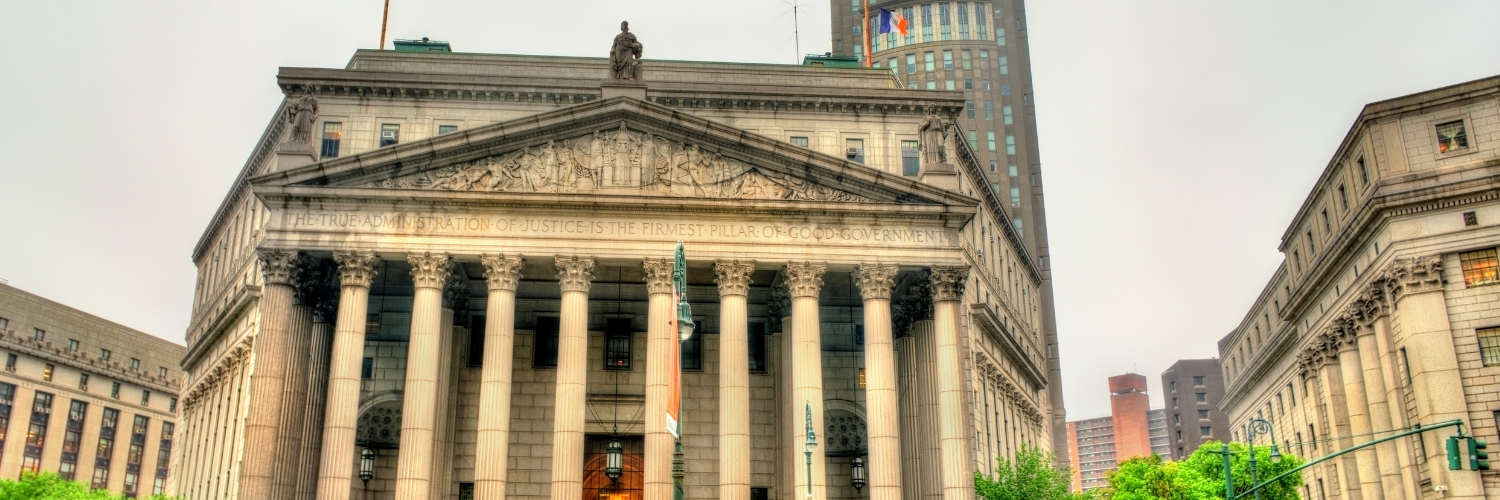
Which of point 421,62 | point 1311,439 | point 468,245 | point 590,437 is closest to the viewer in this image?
point 468,245

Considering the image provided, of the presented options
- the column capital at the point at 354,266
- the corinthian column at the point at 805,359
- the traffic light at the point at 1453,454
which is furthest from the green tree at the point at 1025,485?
the column capital at the point at 354,266

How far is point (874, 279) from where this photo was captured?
44250 millimetres

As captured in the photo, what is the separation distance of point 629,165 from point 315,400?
14.0 meters

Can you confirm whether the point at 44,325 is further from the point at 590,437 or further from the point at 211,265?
the point at 590,437

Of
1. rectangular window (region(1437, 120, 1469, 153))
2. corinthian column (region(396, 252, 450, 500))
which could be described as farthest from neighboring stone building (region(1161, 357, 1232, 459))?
corinthian column (region(396, 252, 450, 500))

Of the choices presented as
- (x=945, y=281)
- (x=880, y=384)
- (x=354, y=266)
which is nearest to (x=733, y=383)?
(x=880, y=384)

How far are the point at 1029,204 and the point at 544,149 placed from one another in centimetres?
7806

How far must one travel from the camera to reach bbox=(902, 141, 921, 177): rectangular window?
2215 inches

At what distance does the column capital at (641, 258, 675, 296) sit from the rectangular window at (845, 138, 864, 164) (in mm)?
15437

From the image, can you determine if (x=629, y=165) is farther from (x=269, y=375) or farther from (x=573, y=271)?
(x=269, y=375)

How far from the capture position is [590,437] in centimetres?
5144

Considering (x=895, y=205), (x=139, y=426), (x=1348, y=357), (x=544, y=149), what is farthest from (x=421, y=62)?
(x=139, y=426)

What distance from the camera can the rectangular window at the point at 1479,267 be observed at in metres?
Result: 55.1

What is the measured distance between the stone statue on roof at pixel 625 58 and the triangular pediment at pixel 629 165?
5.48 feet
